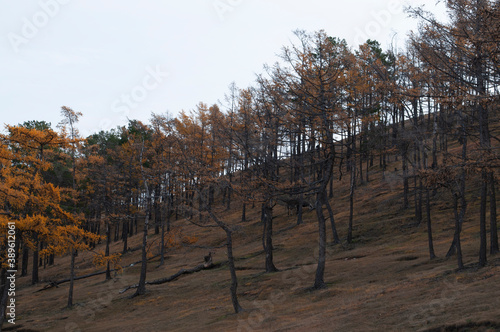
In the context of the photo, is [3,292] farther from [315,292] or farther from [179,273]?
[315,292]

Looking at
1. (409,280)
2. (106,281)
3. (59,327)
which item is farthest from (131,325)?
(106,281)

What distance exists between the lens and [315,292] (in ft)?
57.0

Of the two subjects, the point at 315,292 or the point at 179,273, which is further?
the point at 179,273

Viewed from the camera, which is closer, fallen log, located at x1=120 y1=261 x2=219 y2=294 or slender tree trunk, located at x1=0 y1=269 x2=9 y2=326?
slender tree trunk, located at x1=0 y1=269 x2=9 y2=326

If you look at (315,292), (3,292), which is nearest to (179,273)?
(3,292)

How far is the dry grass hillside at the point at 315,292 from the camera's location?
1100 centimetres

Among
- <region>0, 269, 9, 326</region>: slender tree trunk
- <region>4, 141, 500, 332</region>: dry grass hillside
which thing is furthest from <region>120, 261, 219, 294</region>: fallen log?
<region>0, 269, 9, 326</region>: slender tree trunk

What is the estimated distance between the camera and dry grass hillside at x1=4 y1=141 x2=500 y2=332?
10998mm

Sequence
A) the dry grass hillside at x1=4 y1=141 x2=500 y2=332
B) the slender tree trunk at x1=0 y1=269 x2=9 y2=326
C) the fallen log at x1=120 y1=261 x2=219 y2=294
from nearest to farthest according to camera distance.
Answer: the dry grass hillside at x1=4 y1=141 x2=500 y2=332
the slender tree trunk at x1=0 y1=269 x2=9 y2=326
the fallen log at x1=120 y1=261 x2=219 y2=294

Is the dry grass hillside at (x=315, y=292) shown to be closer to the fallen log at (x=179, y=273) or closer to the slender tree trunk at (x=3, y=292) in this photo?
the fallen log at (x=179, y=273)

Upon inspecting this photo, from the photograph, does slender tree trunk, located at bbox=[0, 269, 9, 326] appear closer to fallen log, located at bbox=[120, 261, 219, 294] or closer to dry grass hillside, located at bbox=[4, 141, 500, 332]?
dry grass hillside, located at bbox=[4, 141, 500, 332]

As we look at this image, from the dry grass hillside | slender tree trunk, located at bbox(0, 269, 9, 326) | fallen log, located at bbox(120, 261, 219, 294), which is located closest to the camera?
the dry grass hillside

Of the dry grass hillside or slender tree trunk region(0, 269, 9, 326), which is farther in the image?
slender tree trunk region(0, 269, 9, 326)

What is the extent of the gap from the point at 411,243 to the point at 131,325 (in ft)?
53.8
